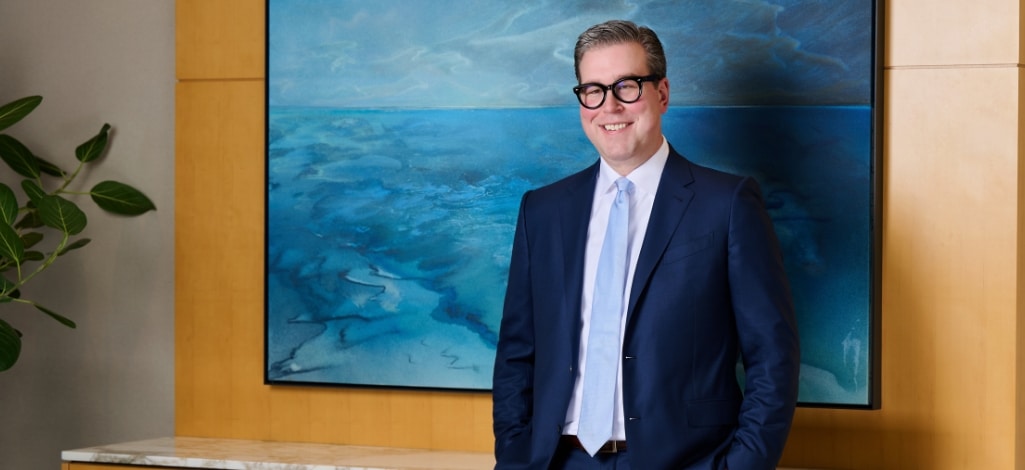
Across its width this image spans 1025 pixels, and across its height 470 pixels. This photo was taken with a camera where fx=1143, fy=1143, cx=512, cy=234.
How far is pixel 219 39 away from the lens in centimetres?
376

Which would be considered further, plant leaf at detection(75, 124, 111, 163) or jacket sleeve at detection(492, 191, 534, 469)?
plant leaf at detection(75, 124, 111, 163)

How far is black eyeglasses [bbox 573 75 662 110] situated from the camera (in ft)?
8.54

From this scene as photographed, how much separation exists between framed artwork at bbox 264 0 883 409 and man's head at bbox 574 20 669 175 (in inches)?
27.5

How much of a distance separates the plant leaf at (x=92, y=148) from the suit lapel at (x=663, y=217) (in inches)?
83.9

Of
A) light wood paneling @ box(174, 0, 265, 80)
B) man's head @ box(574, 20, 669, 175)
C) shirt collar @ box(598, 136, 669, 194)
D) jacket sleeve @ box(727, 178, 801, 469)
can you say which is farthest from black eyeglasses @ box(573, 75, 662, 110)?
light wood paneling @ box(174, 0, 265, 80)

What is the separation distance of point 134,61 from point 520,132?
56.6 inches

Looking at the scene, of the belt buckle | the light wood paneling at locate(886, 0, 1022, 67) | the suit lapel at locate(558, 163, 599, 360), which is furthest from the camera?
the light wood paneling at locate(886, 0, 1022, 67)

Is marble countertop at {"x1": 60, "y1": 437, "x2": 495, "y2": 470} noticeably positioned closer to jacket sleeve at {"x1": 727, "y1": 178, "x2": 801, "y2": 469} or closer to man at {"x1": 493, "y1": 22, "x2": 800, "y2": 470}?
man at {"x1": 493, "y1": 22, "x2": 800, "y2": 470}

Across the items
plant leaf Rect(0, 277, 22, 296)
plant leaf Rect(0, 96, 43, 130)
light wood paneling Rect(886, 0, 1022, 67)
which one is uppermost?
light wood paneling Rect(886, 0, 1022, 67)

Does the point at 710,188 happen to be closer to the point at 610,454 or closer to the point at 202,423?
the point at 610,454

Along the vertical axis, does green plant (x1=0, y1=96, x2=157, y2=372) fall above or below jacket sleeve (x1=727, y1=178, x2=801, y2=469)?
above

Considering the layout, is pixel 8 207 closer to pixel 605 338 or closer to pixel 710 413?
pixel 605 338

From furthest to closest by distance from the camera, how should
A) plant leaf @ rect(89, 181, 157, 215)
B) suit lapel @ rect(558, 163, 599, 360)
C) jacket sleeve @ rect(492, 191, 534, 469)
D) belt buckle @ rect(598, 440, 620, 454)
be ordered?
plant leaf @ rect(89, 181, 157, 215) → jacket sleeve @ rect(492, 191, 534, 469) → suit lapel @ rect(558, 163, 599, 360) → belt buckle @ rect(598, 440, 620, 454)

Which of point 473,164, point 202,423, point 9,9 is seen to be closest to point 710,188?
point 473,164
